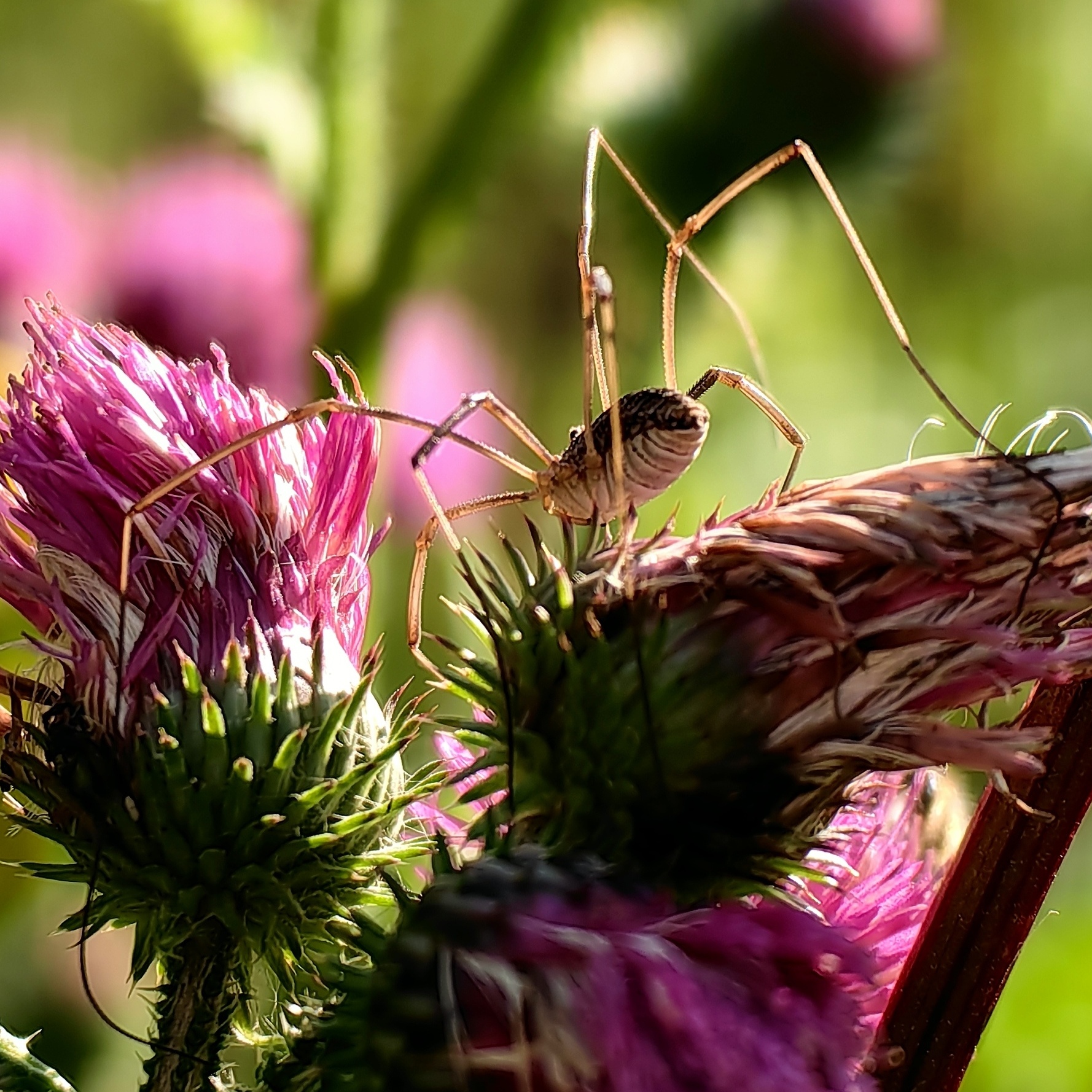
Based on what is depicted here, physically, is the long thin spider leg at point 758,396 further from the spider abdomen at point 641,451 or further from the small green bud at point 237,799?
the small green bud at point 237,799

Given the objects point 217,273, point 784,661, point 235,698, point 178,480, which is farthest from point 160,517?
point 217,273

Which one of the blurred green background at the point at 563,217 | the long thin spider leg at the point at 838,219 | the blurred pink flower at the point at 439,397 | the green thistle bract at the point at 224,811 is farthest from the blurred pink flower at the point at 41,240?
the green thistle bract at the point at 224,811

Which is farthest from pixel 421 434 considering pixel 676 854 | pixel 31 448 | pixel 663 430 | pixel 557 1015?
pixel 557 1015

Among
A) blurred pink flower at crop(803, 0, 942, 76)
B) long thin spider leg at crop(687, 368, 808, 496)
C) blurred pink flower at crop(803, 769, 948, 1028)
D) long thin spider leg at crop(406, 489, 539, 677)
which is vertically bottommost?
blurred pink flower at crop(803, 769, 948, 1028)

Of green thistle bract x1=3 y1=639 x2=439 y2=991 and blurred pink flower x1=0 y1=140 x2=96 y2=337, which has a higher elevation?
blurred pink flower x1=0 y1=140 x2=96 y2=337

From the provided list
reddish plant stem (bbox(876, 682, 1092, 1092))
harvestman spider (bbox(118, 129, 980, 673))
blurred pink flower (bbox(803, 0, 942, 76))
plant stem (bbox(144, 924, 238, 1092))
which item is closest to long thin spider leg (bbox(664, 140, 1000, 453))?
harvestman spider (bbox(118, 129, 980, 673))

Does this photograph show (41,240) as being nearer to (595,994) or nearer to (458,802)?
(458,802)

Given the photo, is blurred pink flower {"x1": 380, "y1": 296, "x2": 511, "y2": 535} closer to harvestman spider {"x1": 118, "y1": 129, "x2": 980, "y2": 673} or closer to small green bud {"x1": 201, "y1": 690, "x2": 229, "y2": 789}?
harvestman spider {"x1": 118, "y1": 129, "x2": 980, "y2": 673}

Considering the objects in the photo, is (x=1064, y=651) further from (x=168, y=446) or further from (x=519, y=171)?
(x=519, y=171)
